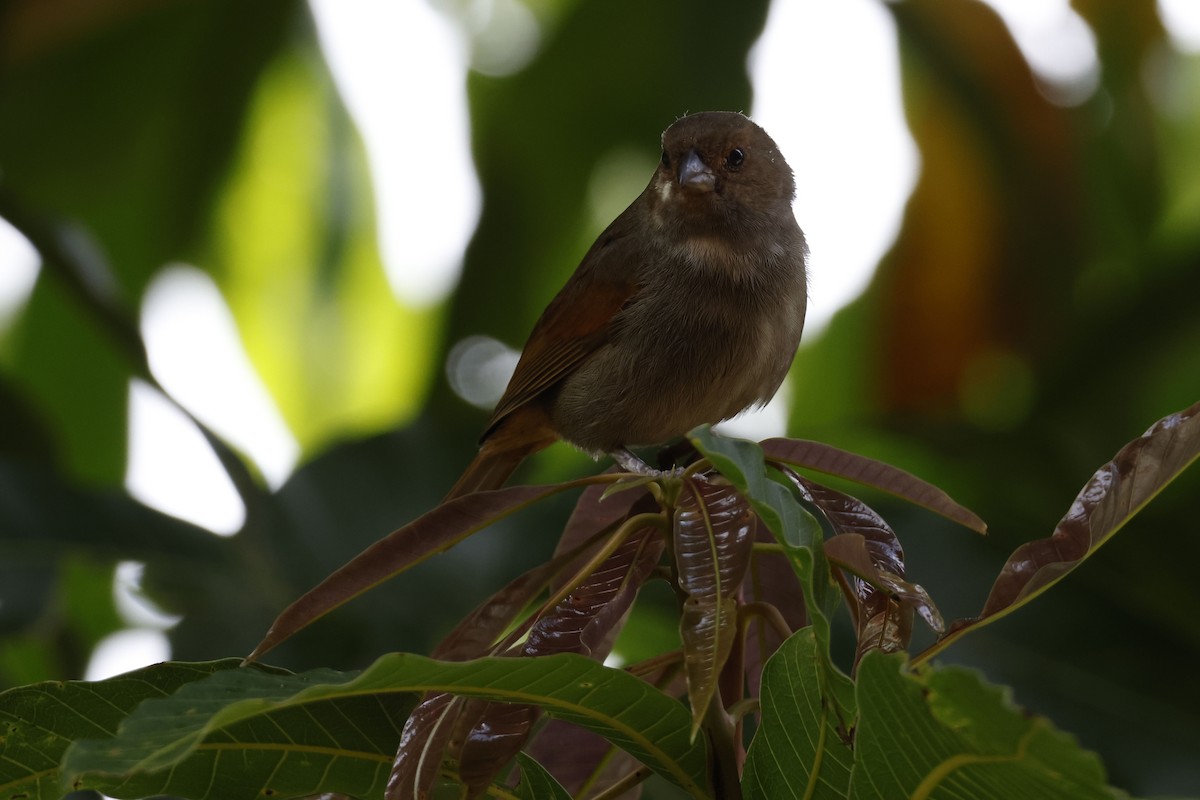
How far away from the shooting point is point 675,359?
2.87 metres

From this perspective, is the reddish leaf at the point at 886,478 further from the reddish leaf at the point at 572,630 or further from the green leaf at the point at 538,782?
the green leaf at the point at 538,782

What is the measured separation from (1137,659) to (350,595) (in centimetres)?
224

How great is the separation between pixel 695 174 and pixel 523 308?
4.39 feet

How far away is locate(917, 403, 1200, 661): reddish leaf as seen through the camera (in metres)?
1.56

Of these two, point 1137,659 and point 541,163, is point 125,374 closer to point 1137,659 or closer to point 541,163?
point 541,163

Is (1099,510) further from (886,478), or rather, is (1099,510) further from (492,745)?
(492,745)

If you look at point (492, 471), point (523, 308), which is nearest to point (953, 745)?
point (492, 471)

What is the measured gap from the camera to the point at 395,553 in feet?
5.41

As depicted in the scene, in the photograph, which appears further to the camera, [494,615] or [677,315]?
[677,315]

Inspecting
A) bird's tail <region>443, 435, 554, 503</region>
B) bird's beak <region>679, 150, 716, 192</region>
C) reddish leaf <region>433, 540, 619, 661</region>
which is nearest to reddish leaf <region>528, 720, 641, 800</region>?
reddish leaf <region>433, 540, 619, 661</region>

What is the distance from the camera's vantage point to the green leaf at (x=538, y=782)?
157cm

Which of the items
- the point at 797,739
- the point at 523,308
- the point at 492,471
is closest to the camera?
the point at 797,739

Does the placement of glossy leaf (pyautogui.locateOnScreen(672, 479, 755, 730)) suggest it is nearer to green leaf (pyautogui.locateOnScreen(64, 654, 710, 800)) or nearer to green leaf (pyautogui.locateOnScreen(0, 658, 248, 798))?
green leaf (pyautogui.locateOnScreen(64, 654, 710, 800))

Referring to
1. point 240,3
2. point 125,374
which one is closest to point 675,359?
point 125,374
